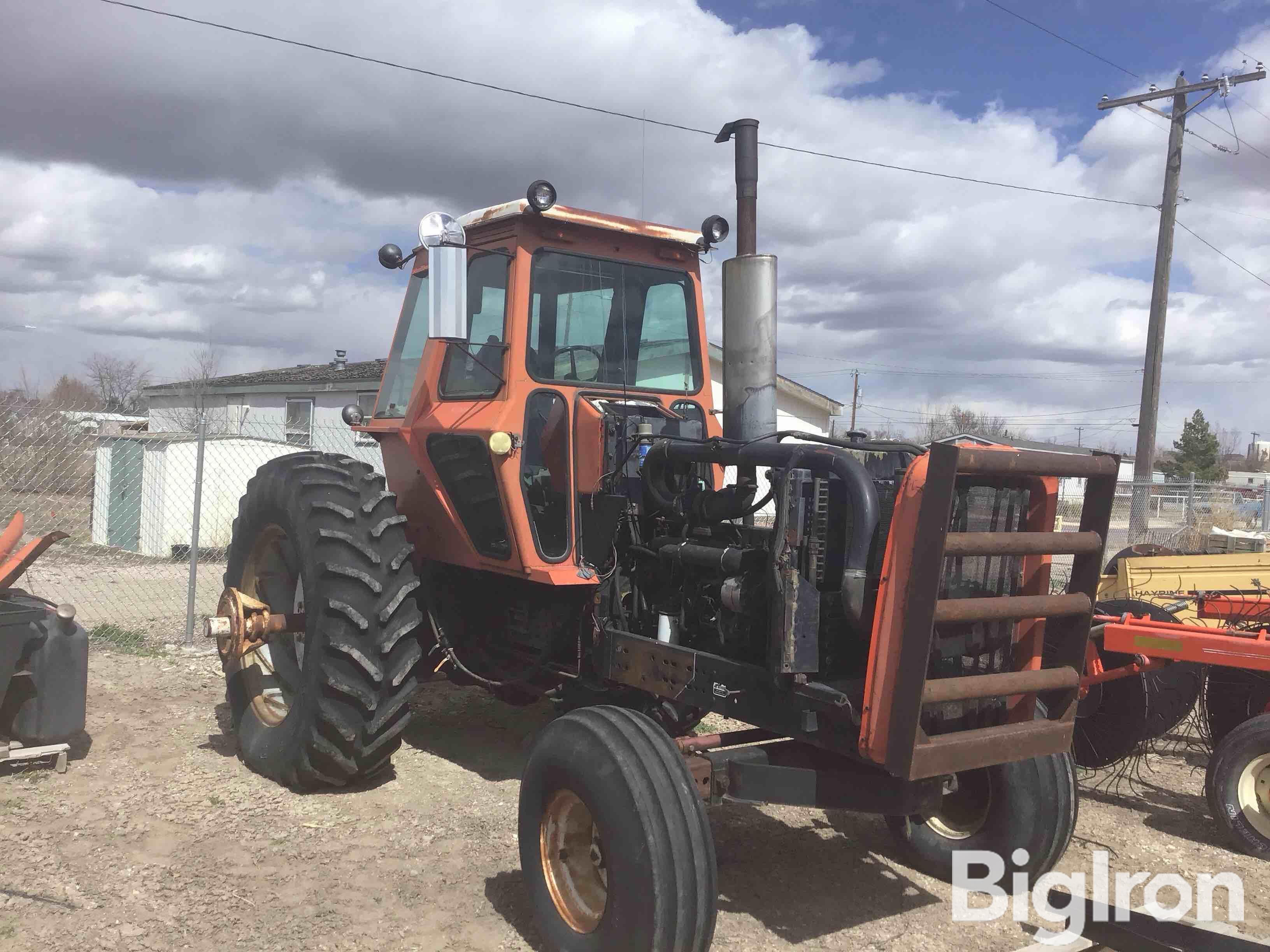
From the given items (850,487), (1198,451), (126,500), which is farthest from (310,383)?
(1198,451)

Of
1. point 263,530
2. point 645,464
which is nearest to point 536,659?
point 645,464

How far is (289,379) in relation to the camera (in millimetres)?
24875

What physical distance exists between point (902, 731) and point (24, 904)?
3022 mm

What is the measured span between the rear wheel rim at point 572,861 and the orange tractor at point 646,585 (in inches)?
0.5

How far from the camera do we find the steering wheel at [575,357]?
15.8 ft

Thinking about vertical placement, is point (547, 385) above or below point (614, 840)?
above

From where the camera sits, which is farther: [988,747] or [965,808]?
[965,808]

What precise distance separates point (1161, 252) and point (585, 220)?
14950 mm

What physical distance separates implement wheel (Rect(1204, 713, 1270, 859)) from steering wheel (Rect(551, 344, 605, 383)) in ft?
11.0

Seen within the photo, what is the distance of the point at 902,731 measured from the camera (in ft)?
9.70

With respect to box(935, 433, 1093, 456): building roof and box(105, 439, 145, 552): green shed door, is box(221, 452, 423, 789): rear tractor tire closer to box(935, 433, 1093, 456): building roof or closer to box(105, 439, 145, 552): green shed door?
box(935, 433, 1093, 456): building roof

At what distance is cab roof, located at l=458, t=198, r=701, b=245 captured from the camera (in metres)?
4.69

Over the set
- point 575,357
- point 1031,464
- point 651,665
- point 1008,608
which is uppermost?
point 575,357

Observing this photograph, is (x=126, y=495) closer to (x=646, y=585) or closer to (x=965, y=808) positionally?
(x=646, y=585)
